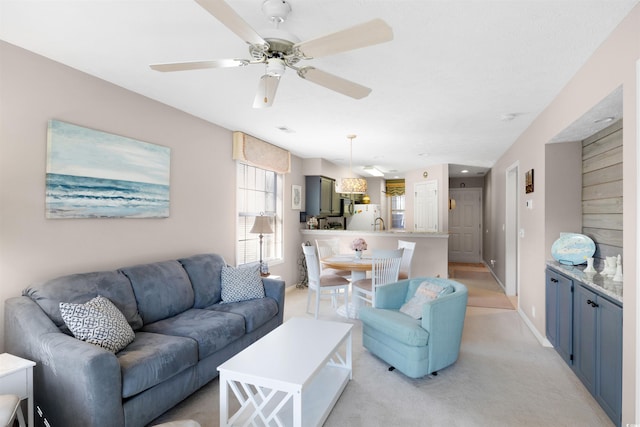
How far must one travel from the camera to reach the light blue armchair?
2.70 meters

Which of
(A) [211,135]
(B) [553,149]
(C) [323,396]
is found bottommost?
(C) [323,396]

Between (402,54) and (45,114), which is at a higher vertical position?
(402,54)

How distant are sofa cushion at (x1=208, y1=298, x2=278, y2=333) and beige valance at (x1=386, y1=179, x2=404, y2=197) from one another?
25.8 feet

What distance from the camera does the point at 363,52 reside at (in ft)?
7.47

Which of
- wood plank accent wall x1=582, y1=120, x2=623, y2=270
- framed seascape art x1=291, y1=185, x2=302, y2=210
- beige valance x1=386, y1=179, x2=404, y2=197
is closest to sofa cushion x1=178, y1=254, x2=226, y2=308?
framed seascape art x1=291, y1=185, x2=302, y2=210

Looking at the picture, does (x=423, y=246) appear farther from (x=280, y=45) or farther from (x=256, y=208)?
(x=280, y=45)

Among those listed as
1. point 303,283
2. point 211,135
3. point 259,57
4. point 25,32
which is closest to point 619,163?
point 259,57

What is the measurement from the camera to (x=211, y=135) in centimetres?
406

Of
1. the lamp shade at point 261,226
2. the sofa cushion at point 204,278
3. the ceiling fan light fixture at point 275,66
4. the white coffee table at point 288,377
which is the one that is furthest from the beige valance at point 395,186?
the ceiling fan light fixture at point 275,66

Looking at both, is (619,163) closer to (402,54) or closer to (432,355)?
(402,54)

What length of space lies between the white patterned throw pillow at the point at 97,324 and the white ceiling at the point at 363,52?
5.74 ft

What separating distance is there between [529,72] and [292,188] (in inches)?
160

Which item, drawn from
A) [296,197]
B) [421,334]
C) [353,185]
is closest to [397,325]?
[421,334]

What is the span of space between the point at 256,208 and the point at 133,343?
2.99 m
